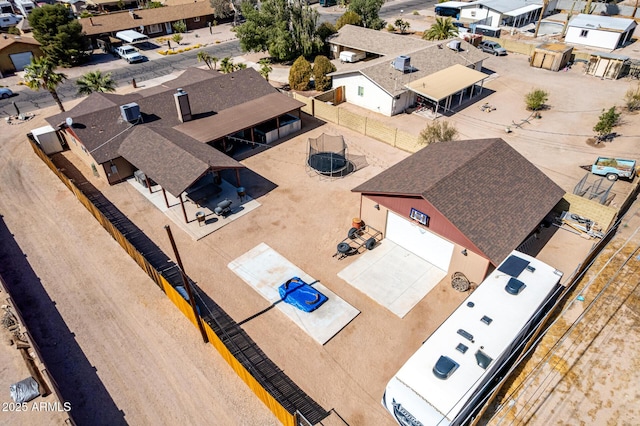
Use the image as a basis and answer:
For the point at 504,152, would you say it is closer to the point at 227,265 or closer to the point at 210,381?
the point at 227,265

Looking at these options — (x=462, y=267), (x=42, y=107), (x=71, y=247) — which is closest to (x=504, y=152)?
(x=462, y=267)

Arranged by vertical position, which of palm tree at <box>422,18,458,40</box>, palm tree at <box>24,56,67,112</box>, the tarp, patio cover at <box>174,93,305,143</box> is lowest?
the tarp

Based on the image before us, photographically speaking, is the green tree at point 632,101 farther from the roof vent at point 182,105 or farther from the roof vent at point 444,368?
the roof vent at point 182,105

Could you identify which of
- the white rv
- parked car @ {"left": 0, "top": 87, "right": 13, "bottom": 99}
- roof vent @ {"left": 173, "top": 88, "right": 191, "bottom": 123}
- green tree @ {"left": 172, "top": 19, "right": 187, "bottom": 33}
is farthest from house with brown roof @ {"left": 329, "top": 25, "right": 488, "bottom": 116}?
green tree @ {"left": 172, "top": 19, "right": 187, "bottom": 33}

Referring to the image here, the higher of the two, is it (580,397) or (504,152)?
(504,152)

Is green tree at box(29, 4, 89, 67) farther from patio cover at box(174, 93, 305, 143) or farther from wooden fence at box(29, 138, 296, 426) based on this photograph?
patio cover at box(174, 93, 305, 143)

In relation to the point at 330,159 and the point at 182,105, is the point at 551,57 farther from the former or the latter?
the point at 182,105
